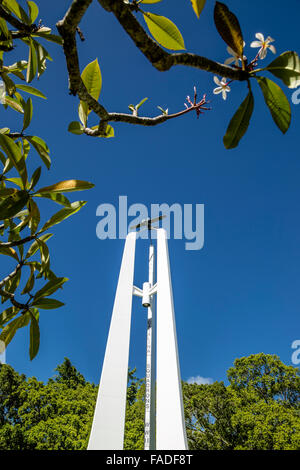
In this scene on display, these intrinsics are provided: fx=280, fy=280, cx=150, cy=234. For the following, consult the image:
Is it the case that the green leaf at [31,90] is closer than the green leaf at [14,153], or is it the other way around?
the green leaf at [14,153]

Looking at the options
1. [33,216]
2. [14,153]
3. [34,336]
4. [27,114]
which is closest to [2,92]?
[27,114]

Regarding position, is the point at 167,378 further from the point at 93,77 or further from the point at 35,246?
the point at 93,77

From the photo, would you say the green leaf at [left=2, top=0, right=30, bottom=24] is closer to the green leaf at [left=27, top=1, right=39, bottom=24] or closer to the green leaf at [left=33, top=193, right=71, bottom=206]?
the green leaf at [left=27, top=1, right=39, bottom=24]

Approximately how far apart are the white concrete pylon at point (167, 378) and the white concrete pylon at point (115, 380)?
604 mm

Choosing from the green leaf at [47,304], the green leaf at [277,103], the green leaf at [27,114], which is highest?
the green leaf at [27,114]

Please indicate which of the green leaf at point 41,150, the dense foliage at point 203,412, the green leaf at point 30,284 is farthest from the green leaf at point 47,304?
the dense foliage at point 203,412

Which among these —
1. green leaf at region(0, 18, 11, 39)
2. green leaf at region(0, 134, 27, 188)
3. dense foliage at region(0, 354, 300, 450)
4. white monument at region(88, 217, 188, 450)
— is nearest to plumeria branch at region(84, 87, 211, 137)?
green leaf at region(0, 134, 27, 188)

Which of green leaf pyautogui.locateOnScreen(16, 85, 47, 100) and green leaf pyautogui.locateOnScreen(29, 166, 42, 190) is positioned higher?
green leaf pyautogui.locateOnScreen(16, 85, 47, 100)

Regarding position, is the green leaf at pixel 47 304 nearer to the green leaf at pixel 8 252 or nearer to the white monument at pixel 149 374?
the green leaf at pixel 8 252

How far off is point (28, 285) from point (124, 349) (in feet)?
14.5

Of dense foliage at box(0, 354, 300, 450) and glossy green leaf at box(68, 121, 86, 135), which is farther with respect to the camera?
dense foliage at box(0, 354, 300, 450)

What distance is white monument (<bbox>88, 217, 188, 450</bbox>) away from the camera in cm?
420

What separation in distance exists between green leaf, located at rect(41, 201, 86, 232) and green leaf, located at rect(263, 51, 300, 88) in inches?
27.4

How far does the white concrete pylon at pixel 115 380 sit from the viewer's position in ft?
13.5
